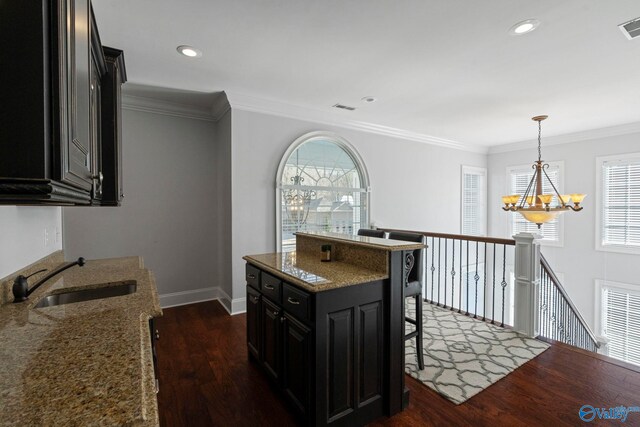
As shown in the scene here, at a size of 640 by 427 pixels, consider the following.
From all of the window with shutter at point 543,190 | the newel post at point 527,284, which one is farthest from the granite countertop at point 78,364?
the window with shutter at point 543,190

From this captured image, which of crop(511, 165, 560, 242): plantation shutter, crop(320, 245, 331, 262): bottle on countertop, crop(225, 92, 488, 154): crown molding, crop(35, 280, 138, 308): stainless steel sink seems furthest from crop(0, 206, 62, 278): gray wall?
crop(511, 165, 560, 242): plantation shutter

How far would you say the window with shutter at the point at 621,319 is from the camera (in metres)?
5.08

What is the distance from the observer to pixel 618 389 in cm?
225

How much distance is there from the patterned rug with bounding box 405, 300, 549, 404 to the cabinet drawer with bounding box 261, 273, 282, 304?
1.37 metres

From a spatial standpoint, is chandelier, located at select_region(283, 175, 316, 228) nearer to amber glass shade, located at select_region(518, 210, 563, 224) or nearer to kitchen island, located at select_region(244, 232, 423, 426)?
kitchen island, located at select_region(244, 232, 423, 426)

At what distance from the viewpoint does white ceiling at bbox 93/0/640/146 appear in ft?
7.30

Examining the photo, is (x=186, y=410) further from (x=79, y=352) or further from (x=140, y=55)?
(x=140, y=55)

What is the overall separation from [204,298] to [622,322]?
22.8 feet

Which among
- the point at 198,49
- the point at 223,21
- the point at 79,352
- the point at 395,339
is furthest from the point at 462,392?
the point at 198,49

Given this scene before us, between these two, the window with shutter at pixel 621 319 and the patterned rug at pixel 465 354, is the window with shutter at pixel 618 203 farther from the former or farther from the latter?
the patterned rug at pixel 465 354

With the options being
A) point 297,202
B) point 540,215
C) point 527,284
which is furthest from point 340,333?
point 540,215

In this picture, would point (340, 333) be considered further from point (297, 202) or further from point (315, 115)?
point (315, 115)

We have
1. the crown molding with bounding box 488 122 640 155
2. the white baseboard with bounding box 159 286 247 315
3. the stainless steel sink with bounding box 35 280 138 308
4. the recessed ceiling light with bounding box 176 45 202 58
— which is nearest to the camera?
the stainless steel sink with bounding box 35 280 138 308

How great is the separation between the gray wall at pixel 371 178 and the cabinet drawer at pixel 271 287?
1.72m
